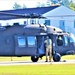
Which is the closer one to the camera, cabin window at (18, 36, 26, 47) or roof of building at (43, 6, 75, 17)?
cabin window at (18, 36, 26, 47)

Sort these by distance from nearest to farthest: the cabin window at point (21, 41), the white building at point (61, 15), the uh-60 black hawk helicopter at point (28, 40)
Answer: the uh-60 black hawk helicopter at point (28, 40), the cabin window at point (21, 41), the white building at point (61, 15)

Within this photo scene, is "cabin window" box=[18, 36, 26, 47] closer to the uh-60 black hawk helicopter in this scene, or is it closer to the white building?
the uh-60 black hawk helicopter

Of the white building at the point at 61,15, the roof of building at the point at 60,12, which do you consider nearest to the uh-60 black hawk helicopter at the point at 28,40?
the white building at the point at 61,15

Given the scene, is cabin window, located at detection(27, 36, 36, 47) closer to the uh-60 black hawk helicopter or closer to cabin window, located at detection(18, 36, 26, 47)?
the uh-60 black hawk helicopter

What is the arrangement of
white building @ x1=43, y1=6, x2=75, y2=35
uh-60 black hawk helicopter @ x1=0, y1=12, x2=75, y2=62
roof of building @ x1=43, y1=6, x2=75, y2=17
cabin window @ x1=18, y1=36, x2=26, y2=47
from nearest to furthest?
uh-60 black hawk helicopter @ x1=0, y1=12, x2=75, y2=62, cabin window @ x1=18, y1=36, x2=26, y2=47, white building @ x1=43, y1=6, x2=75, y2=35, roof of building @ x1=43, y1=6, x2=75, y2=17

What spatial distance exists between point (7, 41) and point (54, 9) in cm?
5072

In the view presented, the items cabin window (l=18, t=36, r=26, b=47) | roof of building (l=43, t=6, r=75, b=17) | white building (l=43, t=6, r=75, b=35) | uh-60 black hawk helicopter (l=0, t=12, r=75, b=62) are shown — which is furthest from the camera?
roof of building (l=43, t=6, r=75, b=17)

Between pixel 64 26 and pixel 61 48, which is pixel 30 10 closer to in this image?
pixel 61 48

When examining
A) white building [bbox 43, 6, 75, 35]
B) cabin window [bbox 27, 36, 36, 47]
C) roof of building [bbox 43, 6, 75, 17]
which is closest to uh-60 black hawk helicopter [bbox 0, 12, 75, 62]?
cabin window [bbox 27, 36, 36, 47]

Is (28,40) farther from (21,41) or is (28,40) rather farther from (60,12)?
(60,12)

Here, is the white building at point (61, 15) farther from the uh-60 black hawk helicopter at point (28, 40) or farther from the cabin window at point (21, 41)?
the cabin window at point (21, 41)

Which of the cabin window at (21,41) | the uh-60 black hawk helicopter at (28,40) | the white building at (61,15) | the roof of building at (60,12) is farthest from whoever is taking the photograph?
the roof of building at (60,12)

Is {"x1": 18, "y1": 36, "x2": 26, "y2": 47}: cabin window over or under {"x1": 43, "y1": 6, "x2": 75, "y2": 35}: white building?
over

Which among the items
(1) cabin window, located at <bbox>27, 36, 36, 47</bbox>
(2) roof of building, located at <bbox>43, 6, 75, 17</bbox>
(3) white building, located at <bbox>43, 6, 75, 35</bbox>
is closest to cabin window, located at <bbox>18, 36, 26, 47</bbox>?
(1) cabin window, located at <bbox>27, 36, 36, 47</bbox>
